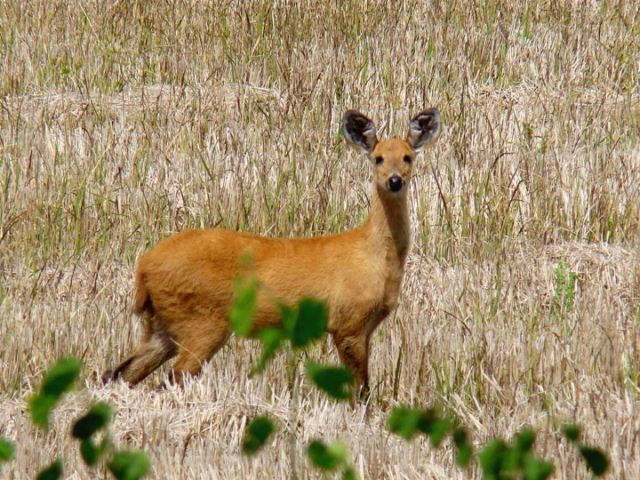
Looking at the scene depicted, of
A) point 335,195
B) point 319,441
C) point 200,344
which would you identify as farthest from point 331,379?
point 335,195

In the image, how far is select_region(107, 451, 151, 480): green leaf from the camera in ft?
6.48

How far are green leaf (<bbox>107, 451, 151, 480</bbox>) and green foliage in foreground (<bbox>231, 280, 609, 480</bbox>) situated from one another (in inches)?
7.2

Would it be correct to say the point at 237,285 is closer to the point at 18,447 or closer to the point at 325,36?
the point at 18,447

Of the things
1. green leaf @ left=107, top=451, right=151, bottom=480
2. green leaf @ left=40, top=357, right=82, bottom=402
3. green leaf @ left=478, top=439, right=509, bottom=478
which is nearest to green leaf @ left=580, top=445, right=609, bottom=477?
green leaf @ left=478, top=439, right=509, bottom=478

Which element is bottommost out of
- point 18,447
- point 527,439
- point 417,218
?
point 417,218

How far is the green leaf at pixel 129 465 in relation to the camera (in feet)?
6.48

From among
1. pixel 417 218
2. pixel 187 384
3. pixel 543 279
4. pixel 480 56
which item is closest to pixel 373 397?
pixel 187 384

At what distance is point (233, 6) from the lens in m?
12.0

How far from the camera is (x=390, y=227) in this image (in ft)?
19.6

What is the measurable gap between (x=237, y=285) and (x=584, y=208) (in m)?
6.01

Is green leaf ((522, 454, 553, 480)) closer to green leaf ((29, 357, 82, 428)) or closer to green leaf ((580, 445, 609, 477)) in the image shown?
green leaf ((580, 445, 609, 477))

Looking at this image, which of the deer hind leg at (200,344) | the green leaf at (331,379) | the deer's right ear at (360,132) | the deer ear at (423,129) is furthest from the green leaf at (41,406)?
the deer ear at (423,129)

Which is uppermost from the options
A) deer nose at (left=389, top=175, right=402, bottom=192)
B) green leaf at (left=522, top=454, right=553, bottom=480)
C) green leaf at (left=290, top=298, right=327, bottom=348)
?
green leaf at (left=290, top=298, right=327, bottom=348)

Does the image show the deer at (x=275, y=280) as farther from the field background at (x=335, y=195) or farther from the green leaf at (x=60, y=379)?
the green leaf at (x=60, y=379)
